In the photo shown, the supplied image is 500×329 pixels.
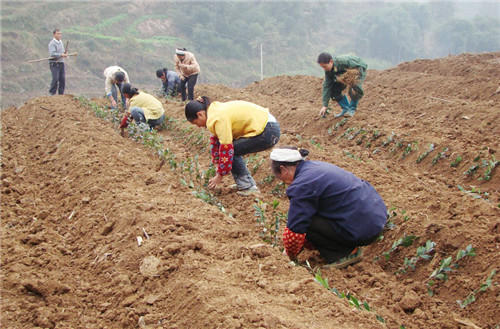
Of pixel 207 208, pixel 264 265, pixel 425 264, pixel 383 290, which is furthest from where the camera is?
pixel 207 208

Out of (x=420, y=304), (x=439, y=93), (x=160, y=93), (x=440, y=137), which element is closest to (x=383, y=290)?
(x=420, y=304)

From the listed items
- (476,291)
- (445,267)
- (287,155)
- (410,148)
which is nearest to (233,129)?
(287,155)

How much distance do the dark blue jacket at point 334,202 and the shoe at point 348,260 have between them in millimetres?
269

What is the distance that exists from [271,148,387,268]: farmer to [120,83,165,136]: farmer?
15.7 feet

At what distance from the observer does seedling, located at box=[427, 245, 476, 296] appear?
2.92m

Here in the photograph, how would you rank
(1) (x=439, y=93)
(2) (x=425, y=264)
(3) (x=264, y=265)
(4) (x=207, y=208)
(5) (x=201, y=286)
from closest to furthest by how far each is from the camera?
(5) (x=201, y=286)
(3) (x=264, y=265)
(2) (x=425, y=264)
(4) (x=207, y=208)
(1) (x=439, y=93)

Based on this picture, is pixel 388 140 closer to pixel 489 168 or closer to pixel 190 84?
pixel 489 168

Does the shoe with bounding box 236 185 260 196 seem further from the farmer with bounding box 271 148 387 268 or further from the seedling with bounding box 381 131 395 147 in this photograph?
the seedling with bounding box 381 131 395 147

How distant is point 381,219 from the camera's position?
2.97m

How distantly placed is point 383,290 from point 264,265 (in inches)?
37.9

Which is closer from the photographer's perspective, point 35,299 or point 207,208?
point 35,299

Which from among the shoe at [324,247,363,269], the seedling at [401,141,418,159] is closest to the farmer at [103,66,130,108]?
the seedling at [401,141,418,159]

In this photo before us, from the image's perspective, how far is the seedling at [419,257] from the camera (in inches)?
122

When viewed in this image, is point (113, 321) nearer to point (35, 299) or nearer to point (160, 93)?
point (35, 299)
